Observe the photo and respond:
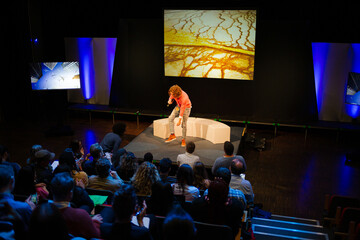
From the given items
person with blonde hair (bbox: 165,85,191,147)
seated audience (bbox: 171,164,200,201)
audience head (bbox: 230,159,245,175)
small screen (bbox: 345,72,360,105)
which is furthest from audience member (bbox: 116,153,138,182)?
small screen (bbox: 345,72,360,105)

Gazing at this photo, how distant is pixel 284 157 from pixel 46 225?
6.05 m

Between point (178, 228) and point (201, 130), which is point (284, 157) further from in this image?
point (178, 228)

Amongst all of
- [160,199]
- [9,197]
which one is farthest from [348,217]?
[9,197]

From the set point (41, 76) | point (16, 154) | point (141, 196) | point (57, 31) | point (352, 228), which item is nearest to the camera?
point (352, 228)

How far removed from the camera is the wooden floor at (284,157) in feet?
18.8

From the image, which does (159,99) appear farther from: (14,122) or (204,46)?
(14,122)

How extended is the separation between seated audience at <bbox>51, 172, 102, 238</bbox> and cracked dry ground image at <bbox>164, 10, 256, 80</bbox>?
6.55m

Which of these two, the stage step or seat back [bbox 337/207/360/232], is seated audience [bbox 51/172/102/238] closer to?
the stage step

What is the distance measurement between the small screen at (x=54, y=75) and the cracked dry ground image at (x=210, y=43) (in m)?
2.38

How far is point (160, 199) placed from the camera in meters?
3.43

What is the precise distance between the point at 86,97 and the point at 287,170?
20.8 feet

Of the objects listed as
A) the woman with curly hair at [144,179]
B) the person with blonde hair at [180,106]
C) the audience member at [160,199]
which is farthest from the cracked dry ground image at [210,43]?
the audience member at [160,199]

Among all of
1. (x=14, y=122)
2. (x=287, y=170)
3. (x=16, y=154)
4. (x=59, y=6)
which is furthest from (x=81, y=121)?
(x=287, y=170)

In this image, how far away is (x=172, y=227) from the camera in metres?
2.07
